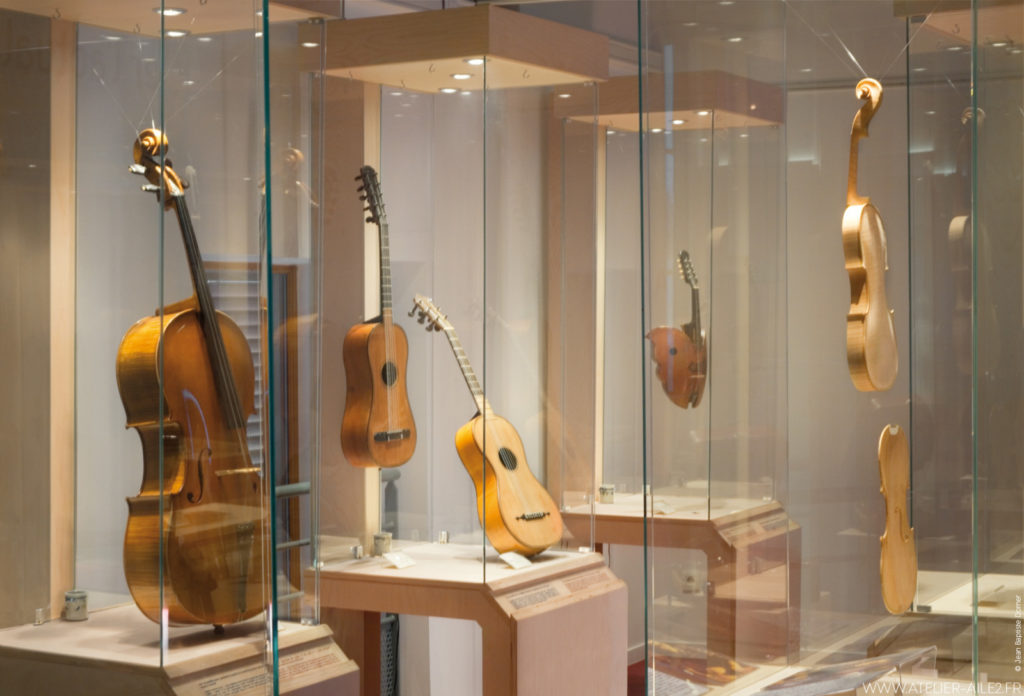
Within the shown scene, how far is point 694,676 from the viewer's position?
2449 millimetres

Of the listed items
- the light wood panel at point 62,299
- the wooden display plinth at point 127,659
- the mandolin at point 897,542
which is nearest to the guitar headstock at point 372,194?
the light wood panel at point 62,299

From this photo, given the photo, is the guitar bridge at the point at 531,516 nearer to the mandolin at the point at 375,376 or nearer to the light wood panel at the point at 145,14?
the mandolin at the point at 375,376

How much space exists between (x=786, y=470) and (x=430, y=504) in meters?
1.32

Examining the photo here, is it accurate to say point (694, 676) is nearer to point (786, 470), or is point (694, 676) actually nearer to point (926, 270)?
point (786, 470)

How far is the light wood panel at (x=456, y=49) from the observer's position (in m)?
3.42

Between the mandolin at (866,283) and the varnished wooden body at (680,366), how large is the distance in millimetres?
309

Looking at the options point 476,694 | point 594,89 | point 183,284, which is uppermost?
point 594,89

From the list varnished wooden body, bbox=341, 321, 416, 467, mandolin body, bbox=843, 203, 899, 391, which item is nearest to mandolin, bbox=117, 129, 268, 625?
mandolin body, bbox=843, 203, 899, 391

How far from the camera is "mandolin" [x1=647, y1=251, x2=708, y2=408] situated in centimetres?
253

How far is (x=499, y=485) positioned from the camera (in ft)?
11.8

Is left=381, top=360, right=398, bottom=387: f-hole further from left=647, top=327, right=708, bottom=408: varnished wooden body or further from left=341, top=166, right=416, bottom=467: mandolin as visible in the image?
left=647, top=327, right=708, bottom=408: varnished wooden body

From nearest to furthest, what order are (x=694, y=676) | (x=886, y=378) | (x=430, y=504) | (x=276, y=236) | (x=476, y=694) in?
(x=694, y=676), (x=886, y=378), (x=276, y=236), (x=430, y=504), (x=476, y=694)

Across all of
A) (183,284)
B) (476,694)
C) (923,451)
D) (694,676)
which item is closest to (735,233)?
(923,451)

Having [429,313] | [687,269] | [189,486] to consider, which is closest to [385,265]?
[429,313]
